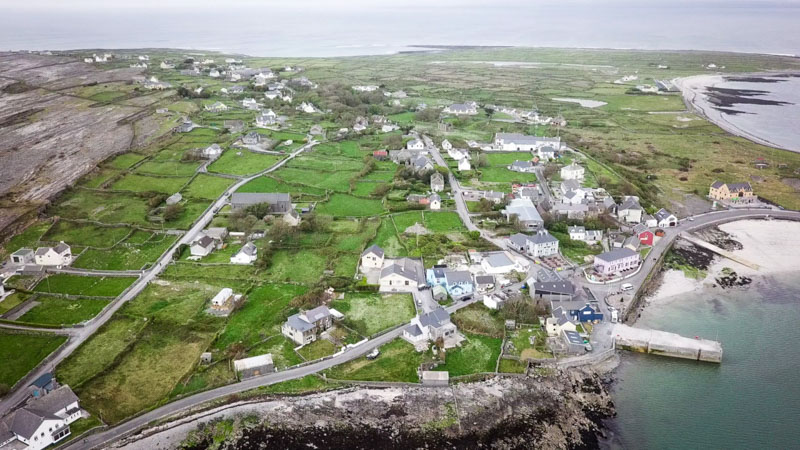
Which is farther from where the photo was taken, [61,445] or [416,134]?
[416,134]

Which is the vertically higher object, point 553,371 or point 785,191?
point 785,191

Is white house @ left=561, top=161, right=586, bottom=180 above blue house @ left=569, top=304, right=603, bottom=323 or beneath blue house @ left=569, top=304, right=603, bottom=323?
above

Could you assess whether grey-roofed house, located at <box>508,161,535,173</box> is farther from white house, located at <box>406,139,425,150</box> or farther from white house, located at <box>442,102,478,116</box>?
white house, located at <box>442,102,478,116</box>

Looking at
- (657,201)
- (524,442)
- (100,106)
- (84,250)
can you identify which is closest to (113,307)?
(84,250)

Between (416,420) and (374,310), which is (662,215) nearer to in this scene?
(374,310)

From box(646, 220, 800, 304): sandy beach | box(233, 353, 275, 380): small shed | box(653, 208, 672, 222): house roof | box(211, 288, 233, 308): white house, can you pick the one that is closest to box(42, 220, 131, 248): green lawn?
box(211, 288, 233, 308): white house

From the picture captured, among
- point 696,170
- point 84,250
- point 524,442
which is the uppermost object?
point 696,170

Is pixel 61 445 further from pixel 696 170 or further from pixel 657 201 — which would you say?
pixel 696 170
